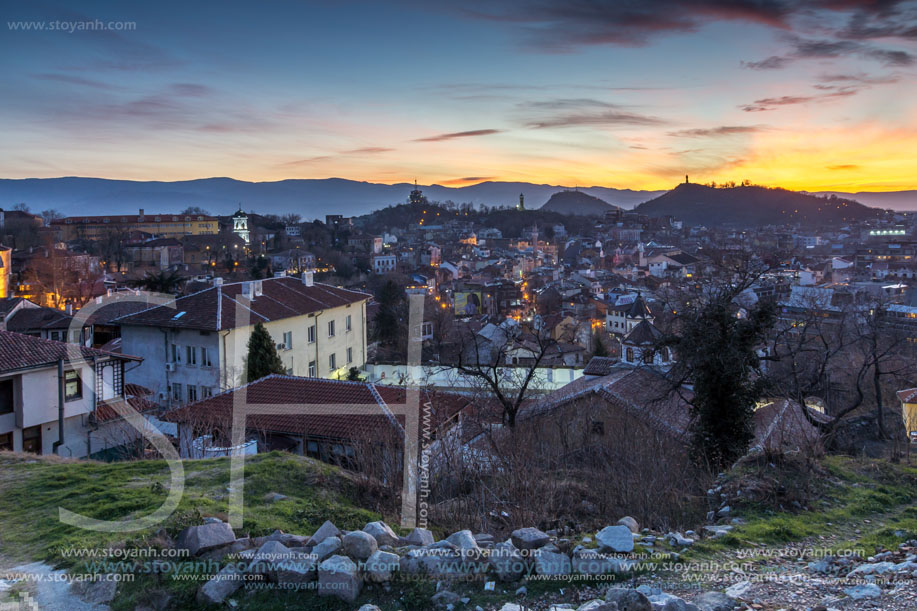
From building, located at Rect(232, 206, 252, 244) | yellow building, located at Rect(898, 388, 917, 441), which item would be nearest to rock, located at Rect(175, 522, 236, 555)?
yellow building, located at Rect(898, 388, 917, 441)

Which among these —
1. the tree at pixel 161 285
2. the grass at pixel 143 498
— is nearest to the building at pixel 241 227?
the tree at pixel 161 285

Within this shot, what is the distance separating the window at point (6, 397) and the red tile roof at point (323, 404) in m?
3.01

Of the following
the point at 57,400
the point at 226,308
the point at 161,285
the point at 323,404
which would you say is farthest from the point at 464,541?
the point at 161,285

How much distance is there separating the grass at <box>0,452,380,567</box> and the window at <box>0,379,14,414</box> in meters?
3.87

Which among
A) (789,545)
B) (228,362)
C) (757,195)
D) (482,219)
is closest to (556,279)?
(228,362)

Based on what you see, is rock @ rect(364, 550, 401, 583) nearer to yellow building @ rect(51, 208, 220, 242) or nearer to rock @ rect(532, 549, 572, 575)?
rock @ rect(532, 549, 572, 575)

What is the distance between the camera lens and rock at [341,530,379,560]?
470cm

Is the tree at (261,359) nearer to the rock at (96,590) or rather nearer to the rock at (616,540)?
the rock at (96,590)

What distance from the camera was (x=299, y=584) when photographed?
4484mm

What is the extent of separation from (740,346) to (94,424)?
12996 mm

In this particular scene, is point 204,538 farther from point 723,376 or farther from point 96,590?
point 723,376

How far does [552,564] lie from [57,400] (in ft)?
40.2

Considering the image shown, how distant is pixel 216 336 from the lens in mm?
18453

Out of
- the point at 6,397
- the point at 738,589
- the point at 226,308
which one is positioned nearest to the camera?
the point at 738,589
